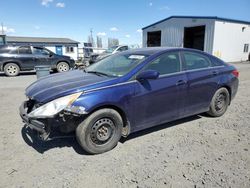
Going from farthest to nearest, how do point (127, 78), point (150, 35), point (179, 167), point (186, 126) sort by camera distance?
point (150, 35) < point (186, 126) < point (127, 78) < point (179, 167)

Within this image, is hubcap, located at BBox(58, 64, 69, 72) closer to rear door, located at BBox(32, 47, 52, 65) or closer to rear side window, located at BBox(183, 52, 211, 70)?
rear door, located at BBox(32, 47, 52, 65)

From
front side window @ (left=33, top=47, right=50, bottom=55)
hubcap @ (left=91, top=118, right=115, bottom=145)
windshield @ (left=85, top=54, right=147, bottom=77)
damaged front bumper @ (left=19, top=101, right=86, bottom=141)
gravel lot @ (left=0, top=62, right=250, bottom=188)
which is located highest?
front side window @ (left=33, top=47, right=50, bottom=55)

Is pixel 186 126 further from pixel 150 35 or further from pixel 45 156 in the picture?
pixel 150 35

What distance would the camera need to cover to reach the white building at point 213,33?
→ 20734mm

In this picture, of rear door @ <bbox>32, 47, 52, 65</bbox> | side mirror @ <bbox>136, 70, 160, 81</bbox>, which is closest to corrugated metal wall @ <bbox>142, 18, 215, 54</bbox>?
rear door @ <bbox>32, 47, 52, 65</bbox>

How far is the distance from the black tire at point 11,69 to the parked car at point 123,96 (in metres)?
9.40

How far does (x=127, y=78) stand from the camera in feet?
10.7

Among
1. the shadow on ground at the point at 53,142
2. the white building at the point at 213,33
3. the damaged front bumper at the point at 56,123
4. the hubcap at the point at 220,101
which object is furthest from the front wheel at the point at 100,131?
the white building at the point at 213,33

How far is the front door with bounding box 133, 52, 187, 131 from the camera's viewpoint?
340 centimetres

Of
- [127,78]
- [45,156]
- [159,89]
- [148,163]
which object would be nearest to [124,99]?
[127,78]

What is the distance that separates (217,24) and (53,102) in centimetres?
2144

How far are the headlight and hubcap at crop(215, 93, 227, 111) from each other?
325 centimetres

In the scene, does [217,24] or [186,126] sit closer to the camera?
[186,126]

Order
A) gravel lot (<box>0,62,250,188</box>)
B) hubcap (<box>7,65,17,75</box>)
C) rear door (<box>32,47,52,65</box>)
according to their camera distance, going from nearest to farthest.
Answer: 1. gravel lot (<box>0,62,250,188</box>)
2. hubcap (<box>7,65,17,75</box>)
3. rear door (<box>32,47,52,65</box>)
